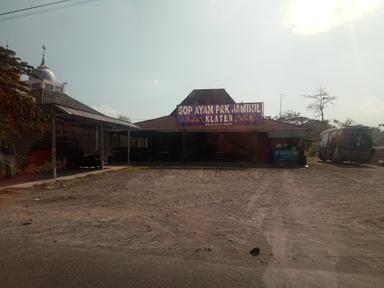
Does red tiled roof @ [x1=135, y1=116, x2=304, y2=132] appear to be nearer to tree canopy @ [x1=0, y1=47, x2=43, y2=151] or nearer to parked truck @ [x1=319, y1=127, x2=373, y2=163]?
parked truck @ [x1=319, y1=127, x2=373, y2=163]

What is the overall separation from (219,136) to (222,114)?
240 cm

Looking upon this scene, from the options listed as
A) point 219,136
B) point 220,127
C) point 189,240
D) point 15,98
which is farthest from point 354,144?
point 189,240

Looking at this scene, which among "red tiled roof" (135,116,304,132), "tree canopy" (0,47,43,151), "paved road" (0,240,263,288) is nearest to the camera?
"paved road" (0,240,263,288)

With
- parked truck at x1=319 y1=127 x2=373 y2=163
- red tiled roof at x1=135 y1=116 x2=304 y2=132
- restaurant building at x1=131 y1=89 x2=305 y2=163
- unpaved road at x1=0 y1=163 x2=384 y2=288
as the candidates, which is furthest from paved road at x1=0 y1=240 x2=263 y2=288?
parked truck at x1=319 y1=127 x2=373 y2=163

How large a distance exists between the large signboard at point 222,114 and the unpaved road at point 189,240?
68.8 feet

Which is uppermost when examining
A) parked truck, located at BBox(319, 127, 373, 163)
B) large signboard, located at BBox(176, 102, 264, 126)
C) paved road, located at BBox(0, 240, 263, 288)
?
large signboard, located at BBox(176, 102, 264, 126)

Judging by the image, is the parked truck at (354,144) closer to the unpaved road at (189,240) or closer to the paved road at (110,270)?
the unpaved road at (189,240)

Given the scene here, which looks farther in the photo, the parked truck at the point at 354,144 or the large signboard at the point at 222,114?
the large signboard at the point at 222,114

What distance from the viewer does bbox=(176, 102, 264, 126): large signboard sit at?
34156mm

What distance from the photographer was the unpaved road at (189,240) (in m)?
5.31

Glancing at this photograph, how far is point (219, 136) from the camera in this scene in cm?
3647

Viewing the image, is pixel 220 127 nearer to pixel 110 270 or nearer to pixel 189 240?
pixel 189 240

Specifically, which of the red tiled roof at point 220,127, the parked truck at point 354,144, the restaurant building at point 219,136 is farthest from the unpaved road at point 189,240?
the parked truck at point 354,144

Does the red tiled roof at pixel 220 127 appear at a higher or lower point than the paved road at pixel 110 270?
higher
